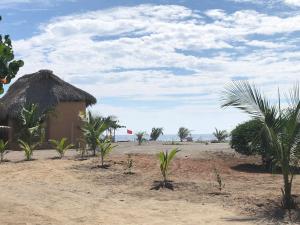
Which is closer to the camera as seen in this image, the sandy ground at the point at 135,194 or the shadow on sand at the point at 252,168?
the sandy ground at the point at 135,194

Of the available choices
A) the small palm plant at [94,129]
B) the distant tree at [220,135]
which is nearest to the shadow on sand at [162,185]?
the small palm plant at [94,129]

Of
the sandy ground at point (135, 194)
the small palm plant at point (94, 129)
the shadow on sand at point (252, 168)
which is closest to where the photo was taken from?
the sandy ground at point (135, 194)

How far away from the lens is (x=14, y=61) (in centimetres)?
576

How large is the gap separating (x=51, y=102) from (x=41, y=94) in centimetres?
93

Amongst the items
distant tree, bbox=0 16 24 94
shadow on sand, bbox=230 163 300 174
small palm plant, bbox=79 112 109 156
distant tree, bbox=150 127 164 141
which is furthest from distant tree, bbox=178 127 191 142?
distant tree, bbox=0 16 24 94

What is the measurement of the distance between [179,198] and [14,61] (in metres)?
5.39

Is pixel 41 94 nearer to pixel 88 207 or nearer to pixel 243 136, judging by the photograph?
pixel 243 136

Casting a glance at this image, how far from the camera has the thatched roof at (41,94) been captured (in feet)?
86.1

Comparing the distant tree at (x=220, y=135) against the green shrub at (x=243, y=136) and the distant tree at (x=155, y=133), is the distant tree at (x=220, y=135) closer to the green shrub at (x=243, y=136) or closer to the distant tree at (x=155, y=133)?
the distant tree at (x=155, y=133)

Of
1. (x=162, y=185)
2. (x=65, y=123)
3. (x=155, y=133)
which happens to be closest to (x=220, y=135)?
(x=155, y=133)

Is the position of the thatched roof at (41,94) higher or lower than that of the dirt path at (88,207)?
higher

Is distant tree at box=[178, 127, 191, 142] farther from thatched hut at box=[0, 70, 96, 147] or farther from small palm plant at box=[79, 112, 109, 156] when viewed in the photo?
small palm plant at box=[79, 112, 109, 156]

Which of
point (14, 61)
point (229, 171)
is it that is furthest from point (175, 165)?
point (14, 61)

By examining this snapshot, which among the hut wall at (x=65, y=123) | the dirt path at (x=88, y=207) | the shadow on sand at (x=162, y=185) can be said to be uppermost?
the hut wall at (x=65, y=123)
